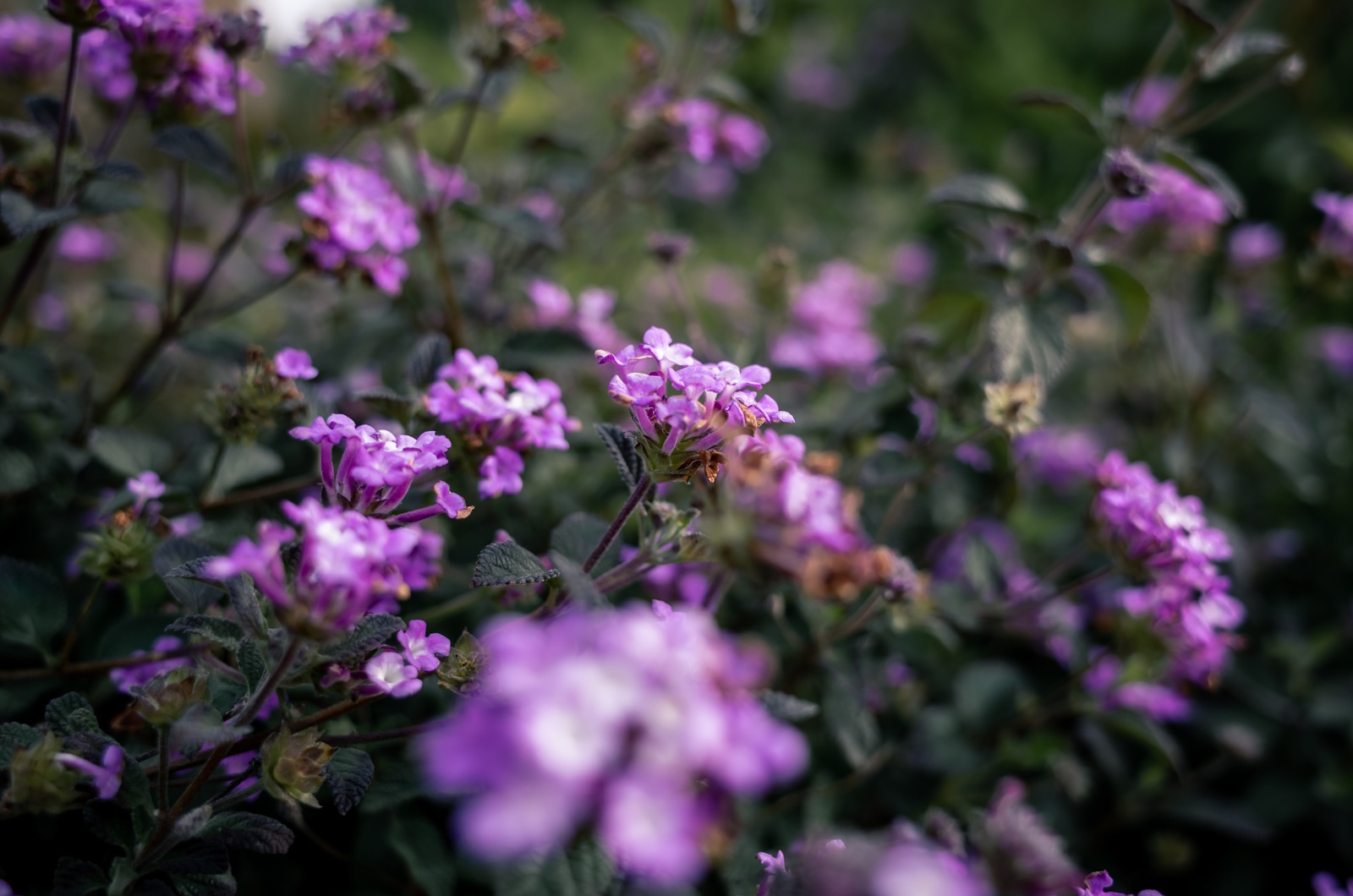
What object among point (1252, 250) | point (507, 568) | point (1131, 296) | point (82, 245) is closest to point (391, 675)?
point (507, 568)

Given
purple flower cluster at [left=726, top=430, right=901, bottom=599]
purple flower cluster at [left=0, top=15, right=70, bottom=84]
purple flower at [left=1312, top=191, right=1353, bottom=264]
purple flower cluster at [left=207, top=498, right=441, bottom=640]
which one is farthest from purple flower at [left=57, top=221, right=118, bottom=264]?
purple flower at [left=1312, top=191, right=1353, bottom=264]

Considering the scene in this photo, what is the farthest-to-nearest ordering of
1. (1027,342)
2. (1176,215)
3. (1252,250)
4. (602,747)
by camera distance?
(1252,250) < (1176,215) < (1027,342) < (602,747)

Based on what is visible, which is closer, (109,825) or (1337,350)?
(109,825)

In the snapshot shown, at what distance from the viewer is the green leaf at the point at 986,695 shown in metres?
1.40

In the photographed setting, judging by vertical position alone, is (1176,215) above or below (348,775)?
above

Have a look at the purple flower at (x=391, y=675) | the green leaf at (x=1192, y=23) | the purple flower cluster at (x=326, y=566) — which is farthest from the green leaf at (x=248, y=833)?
the green leaf at (x=1192, y=23)

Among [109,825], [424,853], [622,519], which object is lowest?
[424,853]

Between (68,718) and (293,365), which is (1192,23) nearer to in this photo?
(293,365)

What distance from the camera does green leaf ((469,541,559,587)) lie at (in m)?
0.81

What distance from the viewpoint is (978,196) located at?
4.26ft

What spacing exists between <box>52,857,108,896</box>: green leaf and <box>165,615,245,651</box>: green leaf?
0.69 ft

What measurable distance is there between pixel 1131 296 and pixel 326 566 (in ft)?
3.96

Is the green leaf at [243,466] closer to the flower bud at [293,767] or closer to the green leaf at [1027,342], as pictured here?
the flower bud at [293,767]

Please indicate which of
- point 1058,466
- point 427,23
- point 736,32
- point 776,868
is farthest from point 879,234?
point 427,23
